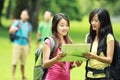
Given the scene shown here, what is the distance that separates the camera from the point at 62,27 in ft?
21.8

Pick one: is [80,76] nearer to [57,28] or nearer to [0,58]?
[0,58]

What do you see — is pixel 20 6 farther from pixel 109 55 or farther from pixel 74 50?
pixel 74 50

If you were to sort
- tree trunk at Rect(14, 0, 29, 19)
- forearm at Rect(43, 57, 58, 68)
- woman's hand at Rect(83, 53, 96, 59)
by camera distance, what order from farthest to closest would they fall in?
1. tree trunk at Rect(14, 0, 29, 19)
2. forearm at Rect(43, 57, 58, 68)
3. woman's hand at Rect(83, 53, 96, 59)

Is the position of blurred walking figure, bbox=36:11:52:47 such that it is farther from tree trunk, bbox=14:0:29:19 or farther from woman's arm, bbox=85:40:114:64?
tree trunk, bbox=14:0:29:19

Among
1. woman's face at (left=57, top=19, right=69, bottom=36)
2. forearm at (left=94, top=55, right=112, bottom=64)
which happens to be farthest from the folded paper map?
woman's face at (left=57, top=19, right=69, bottom=36)

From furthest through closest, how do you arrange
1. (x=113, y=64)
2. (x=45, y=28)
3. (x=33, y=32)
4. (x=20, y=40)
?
(x=33, y=32) → (x=45, y=28) → (x=20, y=40) → (x=113, y=64)

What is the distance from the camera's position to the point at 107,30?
6566mm

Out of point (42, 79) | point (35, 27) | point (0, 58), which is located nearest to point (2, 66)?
point (0, 58)

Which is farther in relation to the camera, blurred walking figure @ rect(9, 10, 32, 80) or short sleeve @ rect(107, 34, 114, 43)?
blurred walking figure @ rect(9, 10, 32, 80)

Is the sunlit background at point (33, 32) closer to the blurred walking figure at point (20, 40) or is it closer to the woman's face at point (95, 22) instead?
the blurred walking figure at point (20, 40)

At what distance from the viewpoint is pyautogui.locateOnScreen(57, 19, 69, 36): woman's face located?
21.7ft

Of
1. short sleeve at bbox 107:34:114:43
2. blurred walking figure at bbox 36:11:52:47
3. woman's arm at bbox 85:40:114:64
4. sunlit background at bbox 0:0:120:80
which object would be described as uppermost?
short sleeve at bbox 107:34:114:43

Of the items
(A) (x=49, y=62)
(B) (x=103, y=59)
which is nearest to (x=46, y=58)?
(A) (x=49, y=62)

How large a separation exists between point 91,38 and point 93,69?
1.39 feet
